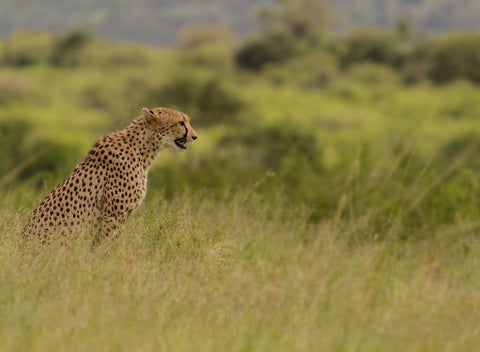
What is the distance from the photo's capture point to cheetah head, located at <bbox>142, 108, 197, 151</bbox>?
5293 millimetres

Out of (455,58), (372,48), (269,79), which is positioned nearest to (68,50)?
(269,79)

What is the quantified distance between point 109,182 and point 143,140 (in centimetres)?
35

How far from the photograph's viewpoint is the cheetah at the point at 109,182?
15.9ft

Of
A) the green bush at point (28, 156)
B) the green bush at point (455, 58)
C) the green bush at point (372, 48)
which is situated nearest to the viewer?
the green bush at point (28, 156)

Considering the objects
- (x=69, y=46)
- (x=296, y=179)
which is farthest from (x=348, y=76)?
(x=296, y=179)

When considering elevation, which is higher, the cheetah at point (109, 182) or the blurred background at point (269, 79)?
the cheetah at point (109, 182)

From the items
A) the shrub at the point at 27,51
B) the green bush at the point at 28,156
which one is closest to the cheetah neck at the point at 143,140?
the green bush at the point at 28,156

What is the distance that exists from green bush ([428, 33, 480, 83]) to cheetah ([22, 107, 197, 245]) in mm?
57517

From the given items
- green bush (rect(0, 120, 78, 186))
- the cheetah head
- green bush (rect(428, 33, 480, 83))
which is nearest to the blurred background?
green bush (rect(428, 33, 480, 83))

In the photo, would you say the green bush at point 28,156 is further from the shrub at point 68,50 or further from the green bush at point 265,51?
the shrub at point 68,50

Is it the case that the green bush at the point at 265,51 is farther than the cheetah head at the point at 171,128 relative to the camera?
Yes

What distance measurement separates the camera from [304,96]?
2552 inches

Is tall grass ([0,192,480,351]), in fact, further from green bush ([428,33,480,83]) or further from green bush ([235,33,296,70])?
green bush ([235,33,296,70])

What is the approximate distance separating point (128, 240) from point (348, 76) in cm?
6371
